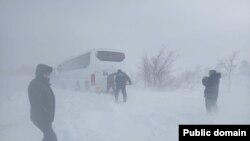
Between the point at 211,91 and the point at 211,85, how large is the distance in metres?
0.07

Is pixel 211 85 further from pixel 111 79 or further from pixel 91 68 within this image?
pixel 91 68

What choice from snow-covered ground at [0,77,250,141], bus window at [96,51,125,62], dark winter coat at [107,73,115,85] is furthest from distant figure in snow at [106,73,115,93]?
bus window at [96,51,125,62]

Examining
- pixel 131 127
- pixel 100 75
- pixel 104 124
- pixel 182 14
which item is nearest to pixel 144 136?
pixel 131 127

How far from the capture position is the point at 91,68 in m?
2.93

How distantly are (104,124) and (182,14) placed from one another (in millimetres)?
1527

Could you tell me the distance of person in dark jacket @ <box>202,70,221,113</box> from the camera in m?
2.82

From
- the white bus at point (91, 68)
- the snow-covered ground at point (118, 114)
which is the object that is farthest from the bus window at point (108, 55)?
the snow-covered ground at point (118, 114)

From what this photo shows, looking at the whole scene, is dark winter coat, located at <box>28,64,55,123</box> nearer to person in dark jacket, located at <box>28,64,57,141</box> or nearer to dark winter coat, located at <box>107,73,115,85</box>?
person in dark jacket, located at <box>28,64,57,141</box>

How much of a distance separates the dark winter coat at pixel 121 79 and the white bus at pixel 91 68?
0.23ft

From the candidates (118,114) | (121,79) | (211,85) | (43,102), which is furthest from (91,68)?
(211,85)

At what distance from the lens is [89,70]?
9.65ft

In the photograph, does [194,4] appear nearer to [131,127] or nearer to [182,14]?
[182,14]

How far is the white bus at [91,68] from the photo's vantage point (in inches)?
112

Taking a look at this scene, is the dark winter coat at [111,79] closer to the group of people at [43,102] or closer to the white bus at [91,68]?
the white bus at [91,68]
